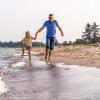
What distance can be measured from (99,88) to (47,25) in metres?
8.83

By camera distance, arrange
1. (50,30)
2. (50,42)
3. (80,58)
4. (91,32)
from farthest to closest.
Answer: (91,32) < (80,58) < (50,42) < (50,30)

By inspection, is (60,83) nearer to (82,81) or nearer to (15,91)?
(82,81)

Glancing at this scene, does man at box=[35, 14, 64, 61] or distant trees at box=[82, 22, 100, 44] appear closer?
man at box=[35, 14, 64, 61]

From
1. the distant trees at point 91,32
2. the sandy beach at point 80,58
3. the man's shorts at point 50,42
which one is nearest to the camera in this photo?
the sandy beach at point 80,58

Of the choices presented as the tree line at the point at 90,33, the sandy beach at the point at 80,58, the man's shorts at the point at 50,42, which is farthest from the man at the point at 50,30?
the tree line at the point at 90,33

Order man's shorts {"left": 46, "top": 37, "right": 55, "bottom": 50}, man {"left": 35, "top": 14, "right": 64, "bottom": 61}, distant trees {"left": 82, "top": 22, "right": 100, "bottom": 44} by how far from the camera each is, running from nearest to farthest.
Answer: man {"left": 35, "top": 14, "right": 64, "bottom": 61}, man's shorts {"left": 46, "top": 37, "right": 55, "bottom": 50}, distant trees {"left": 82, "top": 22, "right": 100, "bottom": 44}

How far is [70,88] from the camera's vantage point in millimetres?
8328

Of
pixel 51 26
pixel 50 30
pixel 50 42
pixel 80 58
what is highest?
pixel 51 26

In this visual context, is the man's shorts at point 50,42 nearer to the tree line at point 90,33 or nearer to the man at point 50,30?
the man at point 50,30

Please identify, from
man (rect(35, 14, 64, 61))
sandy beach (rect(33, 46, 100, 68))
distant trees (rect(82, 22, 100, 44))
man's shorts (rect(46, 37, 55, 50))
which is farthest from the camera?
distant trees (rect(82, 22, 100, 44))

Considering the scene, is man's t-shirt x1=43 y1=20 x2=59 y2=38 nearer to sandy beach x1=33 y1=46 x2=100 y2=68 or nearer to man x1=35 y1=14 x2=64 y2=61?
man x1=35 y1=14 x2=64 y2=61

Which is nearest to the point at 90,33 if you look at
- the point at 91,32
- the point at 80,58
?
the point at 91,32

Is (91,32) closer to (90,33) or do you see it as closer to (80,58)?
(90,33)

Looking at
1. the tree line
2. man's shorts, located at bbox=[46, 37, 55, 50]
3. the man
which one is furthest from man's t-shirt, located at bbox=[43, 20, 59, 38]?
the tree line
